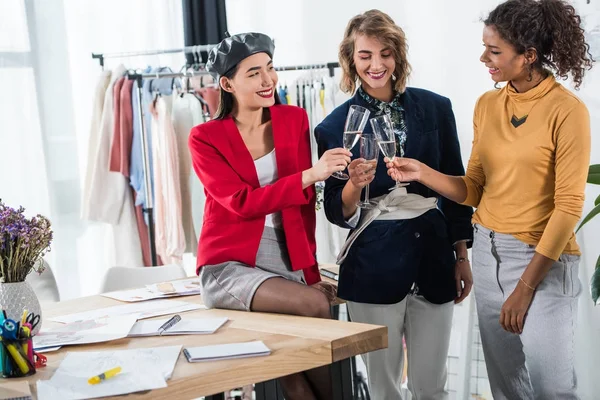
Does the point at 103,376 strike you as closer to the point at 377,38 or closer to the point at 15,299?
the point at 15,299

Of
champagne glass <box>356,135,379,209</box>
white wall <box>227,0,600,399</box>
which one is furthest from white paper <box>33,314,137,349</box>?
white wall <box>227,0,600,399</box>

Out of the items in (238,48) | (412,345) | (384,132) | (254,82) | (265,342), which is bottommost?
(412,345)

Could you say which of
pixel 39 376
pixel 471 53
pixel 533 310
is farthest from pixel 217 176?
pixel 471 53

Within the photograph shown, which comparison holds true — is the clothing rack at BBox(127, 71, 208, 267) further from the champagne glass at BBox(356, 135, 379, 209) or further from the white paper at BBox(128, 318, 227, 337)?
the champagne glass at BBox(356, 135, 379, 209)

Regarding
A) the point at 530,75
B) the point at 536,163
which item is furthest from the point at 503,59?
the point at 536,163

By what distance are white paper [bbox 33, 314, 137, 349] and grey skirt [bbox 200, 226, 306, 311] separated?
26 centimetres

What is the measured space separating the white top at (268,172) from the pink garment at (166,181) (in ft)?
6.18

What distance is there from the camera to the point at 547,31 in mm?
2219

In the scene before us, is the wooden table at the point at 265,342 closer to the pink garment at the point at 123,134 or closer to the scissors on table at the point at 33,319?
the scissors on table at the point at 33,319

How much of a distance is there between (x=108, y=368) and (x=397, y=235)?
1.01 metres

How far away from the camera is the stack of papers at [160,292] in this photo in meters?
2.86

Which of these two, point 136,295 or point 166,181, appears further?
point 166,181

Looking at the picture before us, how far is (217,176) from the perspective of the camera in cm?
251

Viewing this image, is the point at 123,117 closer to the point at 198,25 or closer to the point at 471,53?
the point at 198,25
